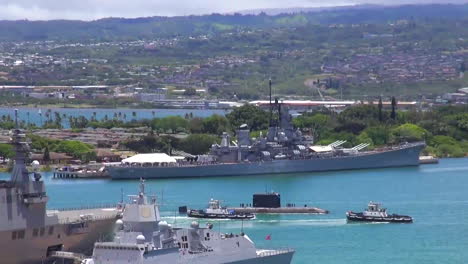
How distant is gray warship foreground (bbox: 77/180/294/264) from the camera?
33.9 meters

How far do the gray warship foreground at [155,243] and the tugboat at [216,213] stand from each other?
58.6 ft

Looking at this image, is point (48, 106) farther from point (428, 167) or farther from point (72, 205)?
point (72, 205)

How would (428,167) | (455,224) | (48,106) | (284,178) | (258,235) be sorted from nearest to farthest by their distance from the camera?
(258,235)
(455,224)
(284,178)
(428,167)
(48,106)

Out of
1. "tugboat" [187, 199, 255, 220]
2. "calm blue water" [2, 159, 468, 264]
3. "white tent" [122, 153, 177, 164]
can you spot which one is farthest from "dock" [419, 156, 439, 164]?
"tugboat" [187, 199, 255, 220]

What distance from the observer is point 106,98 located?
188m

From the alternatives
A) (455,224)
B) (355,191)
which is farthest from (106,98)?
(455,224)

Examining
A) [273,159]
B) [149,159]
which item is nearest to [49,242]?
[149,159]

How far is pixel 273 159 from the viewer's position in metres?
87.6

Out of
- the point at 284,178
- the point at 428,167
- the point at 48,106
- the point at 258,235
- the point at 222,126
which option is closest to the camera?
the point at 258,235

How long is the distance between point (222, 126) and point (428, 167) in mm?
23557

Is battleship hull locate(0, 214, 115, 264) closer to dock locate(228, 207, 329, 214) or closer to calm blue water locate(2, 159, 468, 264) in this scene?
calm blue water locate(2, 159, 468, 264)

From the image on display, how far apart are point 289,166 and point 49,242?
50382 mm

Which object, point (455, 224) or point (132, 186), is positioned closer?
point (455, 224)

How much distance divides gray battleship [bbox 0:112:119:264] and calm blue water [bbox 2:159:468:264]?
7.59 meters
